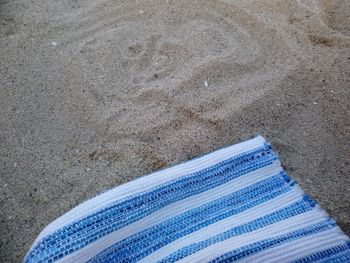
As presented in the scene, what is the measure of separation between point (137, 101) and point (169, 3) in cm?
83

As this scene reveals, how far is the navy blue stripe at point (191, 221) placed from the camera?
48.1 inches

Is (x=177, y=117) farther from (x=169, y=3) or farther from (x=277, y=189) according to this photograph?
(x=169, y=3)

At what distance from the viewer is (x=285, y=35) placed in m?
2.22

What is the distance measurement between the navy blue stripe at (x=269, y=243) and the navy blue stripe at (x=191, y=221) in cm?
16

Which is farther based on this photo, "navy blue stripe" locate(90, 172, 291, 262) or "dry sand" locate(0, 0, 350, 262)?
"dry sand" locate(0, 0, 350, 262)

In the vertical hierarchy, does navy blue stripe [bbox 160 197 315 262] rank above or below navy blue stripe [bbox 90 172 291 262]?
above

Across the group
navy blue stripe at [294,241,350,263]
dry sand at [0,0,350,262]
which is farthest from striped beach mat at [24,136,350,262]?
dry sand at [0,0,350,262]

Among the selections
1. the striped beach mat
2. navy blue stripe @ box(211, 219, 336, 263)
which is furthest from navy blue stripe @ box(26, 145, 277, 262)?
navy blue stripe @ box(211, 219, 336, 263)

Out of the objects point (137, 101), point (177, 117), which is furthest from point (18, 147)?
point (177, 117)

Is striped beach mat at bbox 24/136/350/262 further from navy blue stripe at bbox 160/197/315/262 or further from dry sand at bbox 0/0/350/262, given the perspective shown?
dry sand at bbox 0/0/350/262

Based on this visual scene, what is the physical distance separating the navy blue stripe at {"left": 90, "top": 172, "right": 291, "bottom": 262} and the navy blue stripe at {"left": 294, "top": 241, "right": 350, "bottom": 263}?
0.25 m

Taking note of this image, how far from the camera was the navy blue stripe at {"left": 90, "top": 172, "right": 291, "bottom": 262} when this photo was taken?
122 cm

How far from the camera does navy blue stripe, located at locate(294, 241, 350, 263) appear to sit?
1.19 m

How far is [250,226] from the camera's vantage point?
4.18 feet
